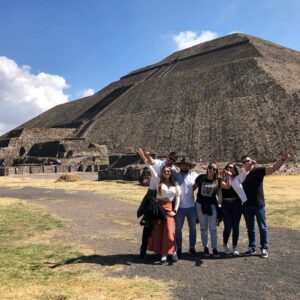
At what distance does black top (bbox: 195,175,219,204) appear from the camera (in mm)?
8555

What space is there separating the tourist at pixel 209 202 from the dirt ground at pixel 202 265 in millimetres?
426

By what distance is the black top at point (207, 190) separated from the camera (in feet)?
28.1

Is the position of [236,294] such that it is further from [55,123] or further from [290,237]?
[55,123]

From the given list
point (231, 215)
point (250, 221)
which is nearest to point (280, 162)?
point (250, 221)

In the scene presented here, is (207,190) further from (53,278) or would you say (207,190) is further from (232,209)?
(53,278)

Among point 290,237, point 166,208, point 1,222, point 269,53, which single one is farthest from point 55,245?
point 269,53

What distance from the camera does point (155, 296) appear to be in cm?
617

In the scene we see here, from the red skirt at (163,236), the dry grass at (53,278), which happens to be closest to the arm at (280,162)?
the red skirt at (163,236)

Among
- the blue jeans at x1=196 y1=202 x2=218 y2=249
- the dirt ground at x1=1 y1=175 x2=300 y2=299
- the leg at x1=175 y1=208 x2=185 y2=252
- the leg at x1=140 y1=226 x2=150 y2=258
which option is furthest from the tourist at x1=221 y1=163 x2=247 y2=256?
the leg at x1=140 y1=226 x2=150 y2=258

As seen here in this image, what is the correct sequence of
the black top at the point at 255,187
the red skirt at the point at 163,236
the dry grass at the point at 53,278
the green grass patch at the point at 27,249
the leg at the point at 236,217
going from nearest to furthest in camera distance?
the dry grass at the point at 53,278, the green grass patch at the point at 27,249, the red skirt at the point at 163,236, the black top at the point at 255,187, the leg at the point at 236,217

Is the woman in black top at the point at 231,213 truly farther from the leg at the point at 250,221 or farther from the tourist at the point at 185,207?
the tourist at the point at 185,207

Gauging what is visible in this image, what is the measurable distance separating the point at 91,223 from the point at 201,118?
42.2 metres

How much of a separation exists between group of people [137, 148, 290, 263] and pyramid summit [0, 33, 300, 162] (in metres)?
32.9

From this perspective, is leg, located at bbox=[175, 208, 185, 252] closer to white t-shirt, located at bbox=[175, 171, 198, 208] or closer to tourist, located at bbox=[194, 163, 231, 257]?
white t-shirt, located at bbox=[175, 171, 198, 208]
